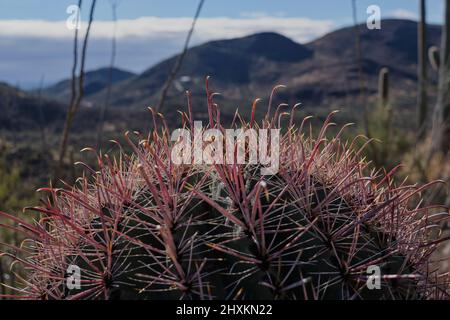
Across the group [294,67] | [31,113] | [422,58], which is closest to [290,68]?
[294,67]

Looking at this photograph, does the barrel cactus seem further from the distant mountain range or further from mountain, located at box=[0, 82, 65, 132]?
the distant mountain range

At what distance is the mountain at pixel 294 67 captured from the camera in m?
63.2

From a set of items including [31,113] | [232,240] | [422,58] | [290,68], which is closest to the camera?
[232,240]

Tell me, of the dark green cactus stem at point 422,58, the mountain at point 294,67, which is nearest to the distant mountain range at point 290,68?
the mountain at point 294,67

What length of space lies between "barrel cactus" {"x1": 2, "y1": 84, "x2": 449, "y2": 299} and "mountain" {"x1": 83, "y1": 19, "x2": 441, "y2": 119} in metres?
55.5

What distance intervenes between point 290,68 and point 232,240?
76856 millimetres

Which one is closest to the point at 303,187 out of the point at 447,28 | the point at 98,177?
the point at 98,177

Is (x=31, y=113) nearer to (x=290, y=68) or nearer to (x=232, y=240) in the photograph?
(x=232, y=240)

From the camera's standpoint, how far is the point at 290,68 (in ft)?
251

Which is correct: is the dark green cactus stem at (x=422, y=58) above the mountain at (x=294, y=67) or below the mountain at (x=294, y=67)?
above

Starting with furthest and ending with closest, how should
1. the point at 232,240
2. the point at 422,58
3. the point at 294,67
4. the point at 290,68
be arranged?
the point at 290,68 → the point at 294,67 → the point at 422,58 → the point at 232,240

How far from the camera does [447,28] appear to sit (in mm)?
8453

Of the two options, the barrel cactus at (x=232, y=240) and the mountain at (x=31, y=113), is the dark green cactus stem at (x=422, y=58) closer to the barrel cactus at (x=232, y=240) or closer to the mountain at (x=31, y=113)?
the barrel cactus at (x=232, y=240)
